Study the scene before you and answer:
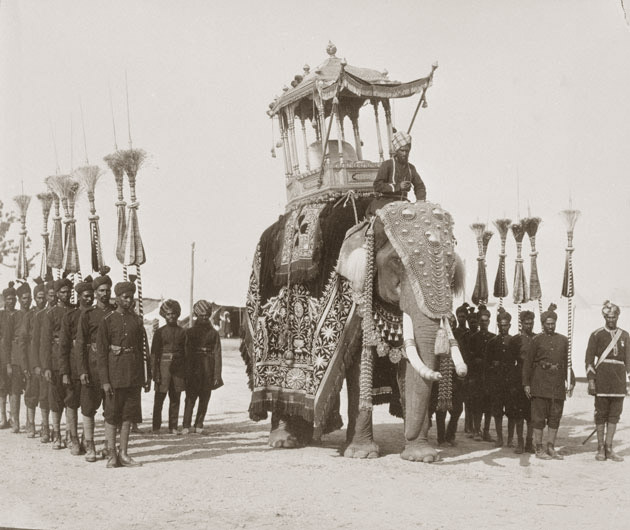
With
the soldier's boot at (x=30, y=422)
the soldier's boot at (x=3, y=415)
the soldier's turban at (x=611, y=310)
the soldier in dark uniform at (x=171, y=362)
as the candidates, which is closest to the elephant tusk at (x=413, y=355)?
the soldier's turban at (x=611, y=310)

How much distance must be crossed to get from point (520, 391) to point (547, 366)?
28.3 inches

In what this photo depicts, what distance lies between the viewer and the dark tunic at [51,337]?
395 inches

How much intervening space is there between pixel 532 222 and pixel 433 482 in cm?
596

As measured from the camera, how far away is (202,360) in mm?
11625

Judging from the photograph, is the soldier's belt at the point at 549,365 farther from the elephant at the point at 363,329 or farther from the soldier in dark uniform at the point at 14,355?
the soldier in dark uniform at the point at 14,355

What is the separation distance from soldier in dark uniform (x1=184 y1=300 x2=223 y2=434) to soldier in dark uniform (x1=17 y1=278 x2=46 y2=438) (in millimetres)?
1886

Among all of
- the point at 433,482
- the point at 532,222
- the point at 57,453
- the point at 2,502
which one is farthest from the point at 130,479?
the point at 532,222

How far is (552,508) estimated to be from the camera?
6941 millimetres

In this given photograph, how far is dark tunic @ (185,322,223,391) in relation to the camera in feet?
37.9

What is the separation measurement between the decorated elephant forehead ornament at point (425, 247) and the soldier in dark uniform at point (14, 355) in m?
5.25

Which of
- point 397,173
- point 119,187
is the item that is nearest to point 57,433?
point 119,187

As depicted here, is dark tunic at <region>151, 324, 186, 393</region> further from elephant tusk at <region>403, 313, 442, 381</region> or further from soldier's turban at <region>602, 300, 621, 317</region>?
soldier's turban at <region>602, 300, 621, 317</region>

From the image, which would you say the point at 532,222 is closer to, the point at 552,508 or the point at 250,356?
the point at 250,356

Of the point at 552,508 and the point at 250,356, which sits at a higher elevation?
Result: the point at 250,356
